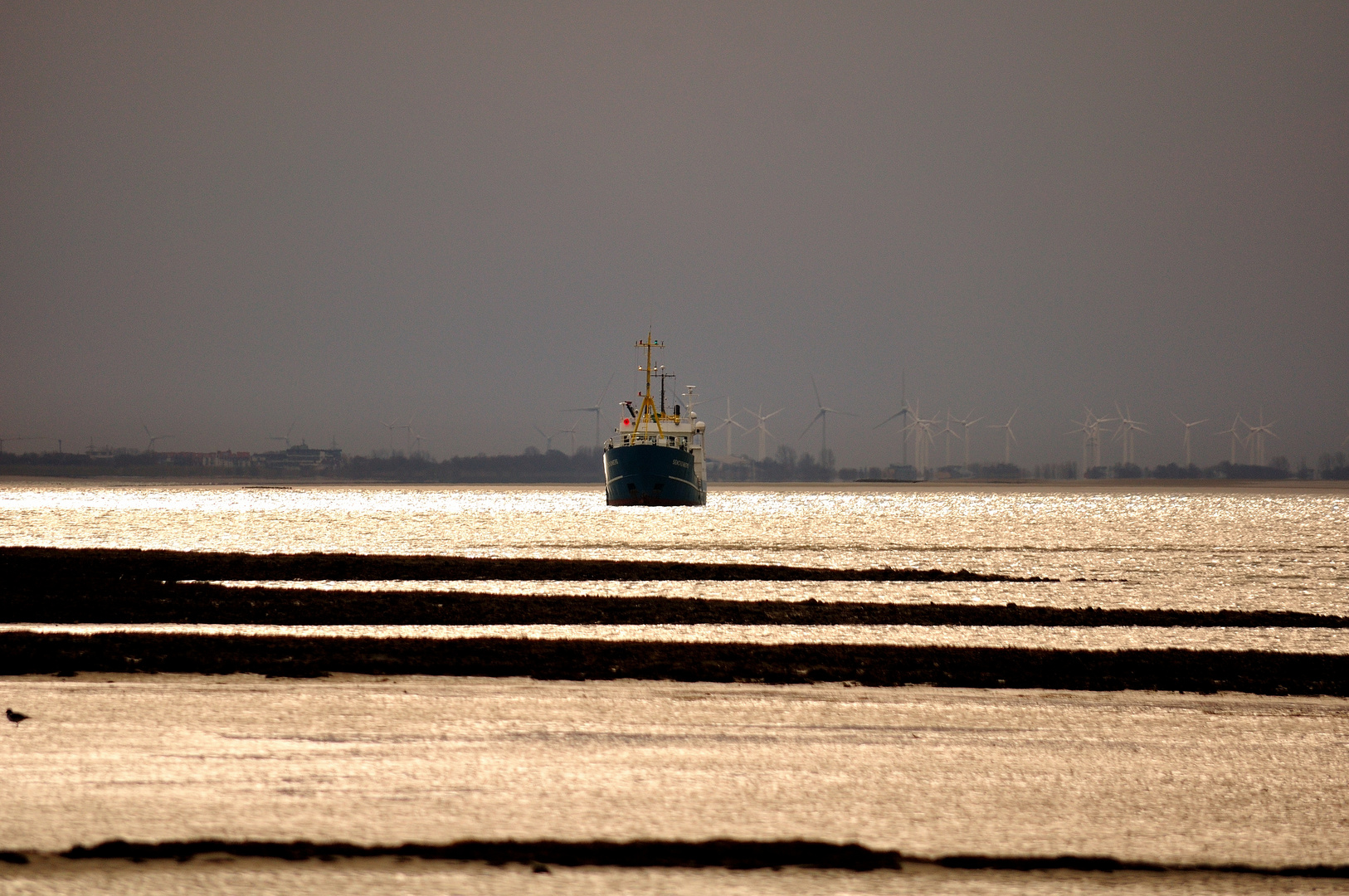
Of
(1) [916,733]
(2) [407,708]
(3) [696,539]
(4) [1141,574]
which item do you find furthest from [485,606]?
(3) [696,539]

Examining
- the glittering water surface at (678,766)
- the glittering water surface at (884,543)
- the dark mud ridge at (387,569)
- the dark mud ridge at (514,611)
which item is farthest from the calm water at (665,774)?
the dark mud ridge at (387,569)

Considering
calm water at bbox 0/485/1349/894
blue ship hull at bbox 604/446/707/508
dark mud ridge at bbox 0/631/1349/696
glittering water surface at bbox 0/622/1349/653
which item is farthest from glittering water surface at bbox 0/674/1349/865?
blue ship hull at bbox 604/446/707/508

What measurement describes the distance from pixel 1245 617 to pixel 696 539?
828 inches

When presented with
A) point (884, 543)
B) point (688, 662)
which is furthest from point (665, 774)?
point (884, 543)

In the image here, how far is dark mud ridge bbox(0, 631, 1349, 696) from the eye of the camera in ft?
33.4

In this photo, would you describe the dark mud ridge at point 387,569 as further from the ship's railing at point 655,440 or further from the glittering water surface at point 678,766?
the ship's railing at point 655,440

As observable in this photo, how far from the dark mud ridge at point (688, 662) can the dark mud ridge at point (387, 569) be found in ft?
26.6

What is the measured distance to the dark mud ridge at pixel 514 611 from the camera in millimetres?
14398

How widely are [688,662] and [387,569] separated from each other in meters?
12.6

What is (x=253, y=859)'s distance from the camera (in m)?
5.02

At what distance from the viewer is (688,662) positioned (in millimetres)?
11031

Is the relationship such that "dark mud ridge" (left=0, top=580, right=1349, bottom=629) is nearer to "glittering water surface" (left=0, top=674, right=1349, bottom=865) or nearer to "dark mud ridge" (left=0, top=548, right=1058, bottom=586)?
"dark mud ridge" (left=0, top=548, right=1058, bottom=586)

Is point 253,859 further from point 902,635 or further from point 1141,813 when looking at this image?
point 902,635

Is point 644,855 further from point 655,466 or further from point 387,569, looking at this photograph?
point 655,466
